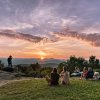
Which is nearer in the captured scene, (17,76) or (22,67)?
(17,76)

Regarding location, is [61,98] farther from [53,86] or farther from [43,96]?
[53,86]

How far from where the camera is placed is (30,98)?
1099 inches

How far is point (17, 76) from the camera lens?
193 ft

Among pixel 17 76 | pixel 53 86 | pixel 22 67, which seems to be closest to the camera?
pixel 53 86

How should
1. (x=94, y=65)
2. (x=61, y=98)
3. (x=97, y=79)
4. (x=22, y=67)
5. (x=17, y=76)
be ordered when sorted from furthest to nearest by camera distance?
(x=94, y=65), (x=22, y=67), (x=17, y=76), (x=97, y=79), (x=61, y=98)

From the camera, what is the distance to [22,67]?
74.2m

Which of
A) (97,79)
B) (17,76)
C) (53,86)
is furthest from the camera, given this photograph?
(17,76)

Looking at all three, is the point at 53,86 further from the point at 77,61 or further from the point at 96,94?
the point at 77,61

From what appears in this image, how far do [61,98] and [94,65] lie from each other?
53.8m

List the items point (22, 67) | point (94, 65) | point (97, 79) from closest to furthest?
point (97, 79) → point (22, 67) → point (94, 65)

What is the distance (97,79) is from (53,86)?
34.7 ft

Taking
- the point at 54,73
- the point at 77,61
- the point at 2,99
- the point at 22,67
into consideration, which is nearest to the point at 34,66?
the point at 22,67

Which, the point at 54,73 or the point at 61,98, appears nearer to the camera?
the point at 61,98

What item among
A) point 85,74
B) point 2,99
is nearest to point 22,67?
point 85,74
